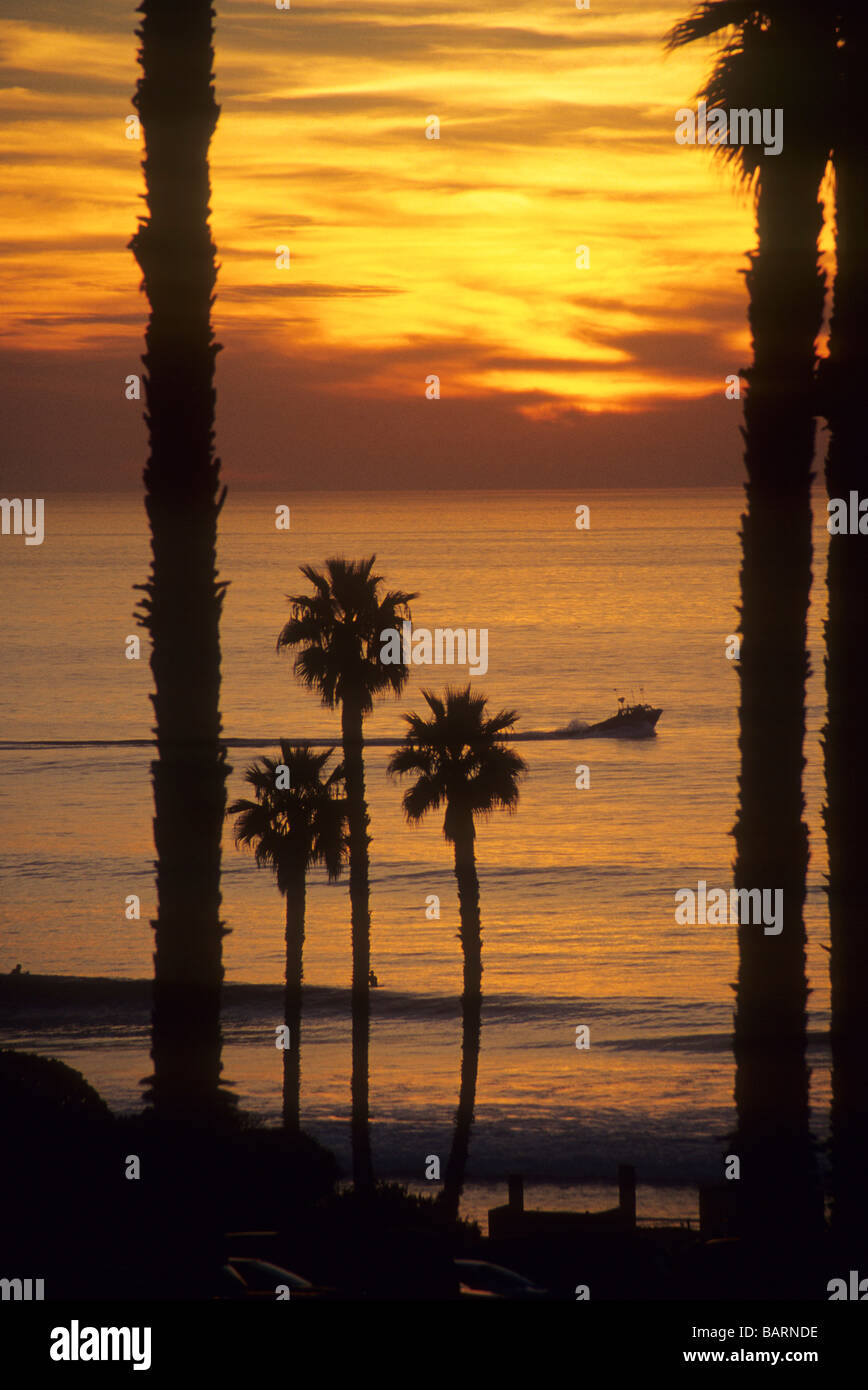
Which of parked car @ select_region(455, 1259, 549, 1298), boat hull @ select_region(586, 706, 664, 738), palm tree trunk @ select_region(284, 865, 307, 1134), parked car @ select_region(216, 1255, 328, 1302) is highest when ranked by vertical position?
boat hull @ select_region(586, 706, 664, 738)

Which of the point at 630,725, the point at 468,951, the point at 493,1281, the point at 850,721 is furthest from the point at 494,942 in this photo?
the point at 630,725

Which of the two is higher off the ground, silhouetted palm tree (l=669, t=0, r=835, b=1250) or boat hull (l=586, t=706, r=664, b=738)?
boat hull (l=586, t=706, r=664, b=738)

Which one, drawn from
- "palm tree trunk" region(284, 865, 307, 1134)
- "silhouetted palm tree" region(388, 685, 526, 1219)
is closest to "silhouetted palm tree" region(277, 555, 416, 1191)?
"palm tree trunk" region(284, 865, 307, 1134)

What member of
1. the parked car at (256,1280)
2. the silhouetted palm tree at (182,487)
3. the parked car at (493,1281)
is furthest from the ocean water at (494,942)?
the silhouetted palm tree at (182,487)

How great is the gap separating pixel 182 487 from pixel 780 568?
5243 millimetres

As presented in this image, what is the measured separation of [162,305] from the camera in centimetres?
1012

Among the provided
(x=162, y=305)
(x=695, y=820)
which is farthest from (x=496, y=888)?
(x=162, y=305)

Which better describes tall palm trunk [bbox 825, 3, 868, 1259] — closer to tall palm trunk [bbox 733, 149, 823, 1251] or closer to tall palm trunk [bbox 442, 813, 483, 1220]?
tall palm trunk [bbox 733, 149, 823, 1251]

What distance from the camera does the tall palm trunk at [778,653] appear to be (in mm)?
11375

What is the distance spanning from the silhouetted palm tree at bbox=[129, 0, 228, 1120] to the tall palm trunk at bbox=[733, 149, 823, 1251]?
15.4 ft

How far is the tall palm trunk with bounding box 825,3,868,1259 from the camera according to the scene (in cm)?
1191

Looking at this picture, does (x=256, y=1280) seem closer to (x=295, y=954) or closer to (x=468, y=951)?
(x=295, y=954)

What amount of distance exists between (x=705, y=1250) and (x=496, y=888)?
4516 centimetres

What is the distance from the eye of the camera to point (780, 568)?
37.5ft
